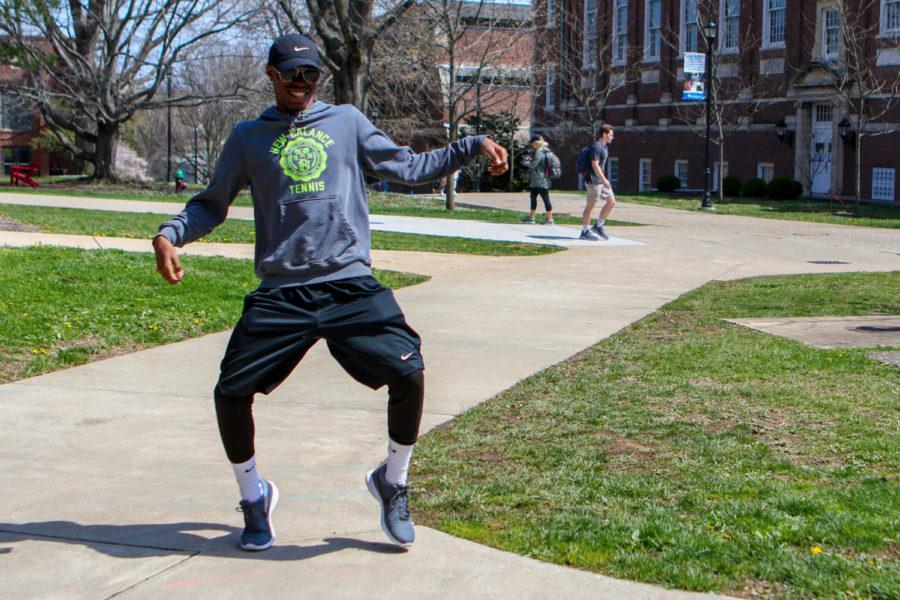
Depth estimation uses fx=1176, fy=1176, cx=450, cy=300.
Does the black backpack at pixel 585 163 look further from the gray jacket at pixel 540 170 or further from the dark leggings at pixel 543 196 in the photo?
the gray jacket at pixel 540 170

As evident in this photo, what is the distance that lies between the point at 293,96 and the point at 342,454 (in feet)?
6.47

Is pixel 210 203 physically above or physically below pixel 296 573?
above

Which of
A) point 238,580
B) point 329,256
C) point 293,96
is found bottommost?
point 238,580

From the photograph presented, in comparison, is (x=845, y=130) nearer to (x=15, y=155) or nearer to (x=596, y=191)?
(x=596, y=191)

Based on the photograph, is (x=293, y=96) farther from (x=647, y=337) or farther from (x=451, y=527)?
(x=647, y=337)

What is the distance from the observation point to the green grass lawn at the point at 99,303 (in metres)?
8.10

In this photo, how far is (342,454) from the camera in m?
5.64

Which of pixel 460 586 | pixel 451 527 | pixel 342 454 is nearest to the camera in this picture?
pixel 460 586

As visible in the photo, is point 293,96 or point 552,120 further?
point 552,120

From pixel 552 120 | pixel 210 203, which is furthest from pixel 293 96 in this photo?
pixel 552 120

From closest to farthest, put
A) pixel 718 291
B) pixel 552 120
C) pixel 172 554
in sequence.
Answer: pixel 172 554, pixel 718 291, pixel 552 120

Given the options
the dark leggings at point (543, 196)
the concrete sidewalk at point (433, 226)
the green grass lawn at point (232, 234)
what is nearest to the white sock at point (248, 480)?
the green grass lawn at point (232, 234)

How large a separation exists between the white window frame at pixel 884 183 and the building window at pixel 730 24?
8262mm

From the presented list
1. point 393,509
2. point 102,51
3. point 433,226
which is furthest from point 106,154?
point 393,509
